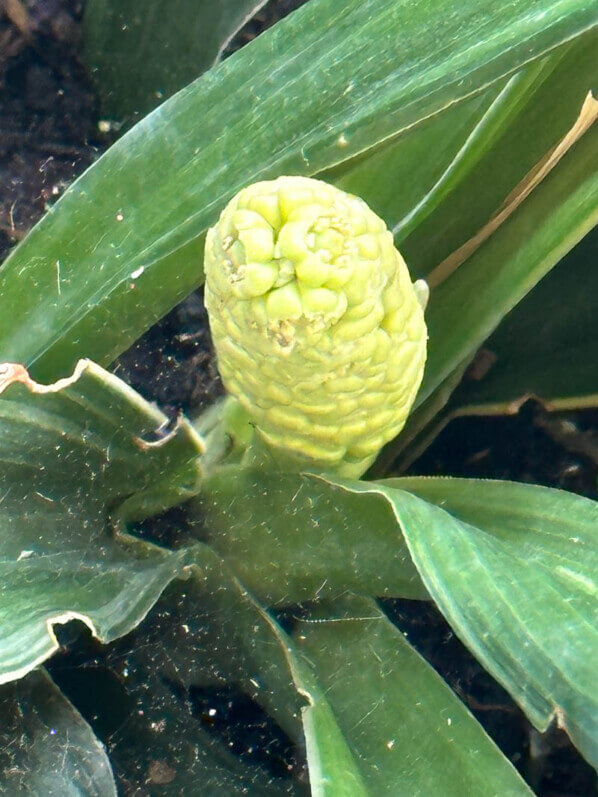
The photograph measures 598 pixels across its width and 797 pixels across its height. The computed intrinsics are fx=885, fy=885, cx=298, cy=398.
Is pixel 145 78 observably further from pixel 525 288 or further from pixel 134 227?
pixel 525 288

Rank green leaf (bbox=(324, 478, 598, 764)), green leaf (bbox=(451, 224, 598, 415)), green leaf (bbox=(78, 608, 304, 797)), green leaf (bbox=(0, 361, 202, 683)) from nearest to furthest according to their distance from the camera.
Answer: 1. green leaf (bbox=(324, 478, 598, 764))
2. green leaf (bbox=(0, 361, 202, 683))
3. green leaf (bbox=(78, 608, 304, 797))
4. green leaf (bbox=(451, 224, 598, 415))

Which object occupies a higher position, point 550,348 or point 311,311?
point 311,311

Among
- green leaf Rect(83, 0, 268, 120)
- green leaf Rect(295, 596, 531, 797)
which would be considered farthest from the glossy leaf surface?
green leaf Rect(83, 0, 268, 120)

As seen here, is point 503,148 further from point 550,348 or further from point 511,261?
point 550,348

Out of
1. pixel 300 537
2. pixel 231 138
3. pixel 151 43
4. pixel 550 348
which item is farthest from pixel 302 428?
pixel 151 43

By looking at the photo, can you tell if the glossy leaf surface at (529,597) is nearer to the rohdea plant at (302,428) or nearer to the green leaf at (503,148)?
the rohdea plant at (302,428)

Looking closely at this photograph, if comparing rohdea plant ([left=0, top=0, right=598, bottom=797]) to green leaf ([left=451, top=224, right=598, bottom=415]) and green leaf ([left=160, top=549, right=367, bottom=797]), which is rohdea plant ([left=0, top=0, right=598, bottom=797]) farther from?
green leaf ([left=451, top=224, right=598, bottom=415])

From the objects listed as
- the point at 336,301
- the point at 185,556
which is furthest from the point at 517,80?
the point at 185,556

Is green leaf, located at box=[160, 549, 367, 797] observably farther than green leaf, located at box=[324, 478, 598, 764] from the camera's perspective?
Yes
